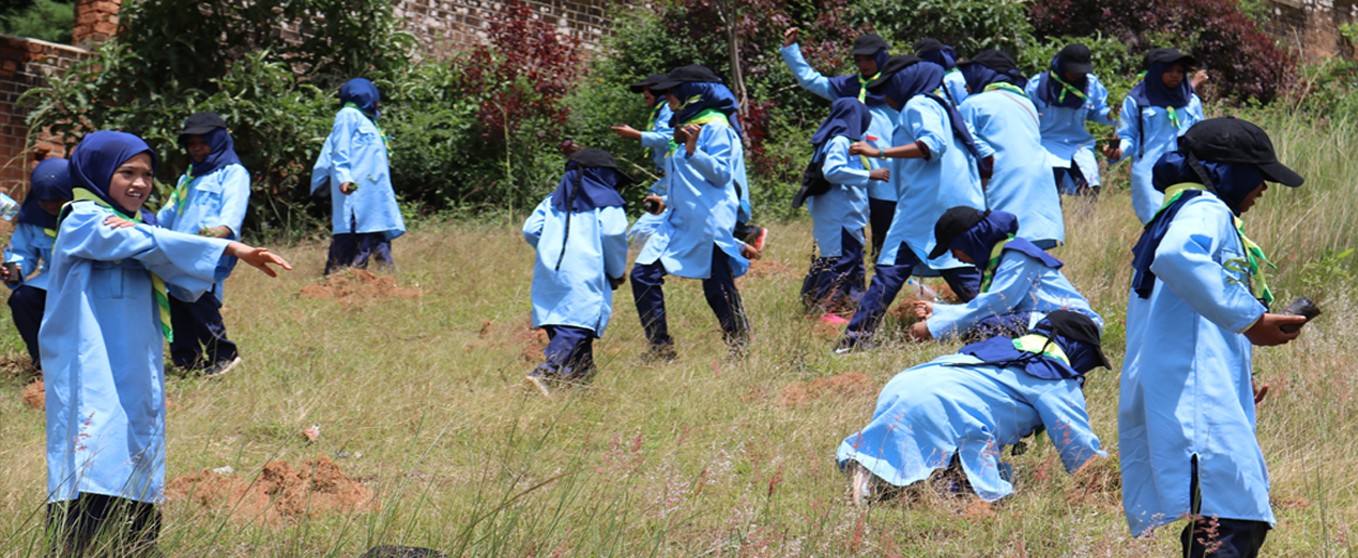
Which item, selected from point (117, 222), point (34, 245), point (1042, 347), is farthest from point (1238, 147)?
point (34, 245)

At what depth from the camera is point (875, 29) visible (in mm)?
14695

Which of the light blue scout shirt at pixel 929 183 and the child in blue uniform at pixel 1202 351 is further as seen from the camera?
the light blue scout shirt at pixel 929 183

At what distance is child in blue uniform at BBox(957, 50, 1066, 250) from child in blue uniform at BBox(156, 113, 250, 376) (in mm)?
4073

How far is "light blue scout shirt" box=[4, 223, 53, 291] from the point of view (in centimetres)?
738

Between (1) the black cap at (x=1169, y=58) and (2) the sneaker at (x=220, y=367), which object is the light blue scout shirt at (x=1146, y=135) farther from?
(2) the sneaker at (x=220, y=367)

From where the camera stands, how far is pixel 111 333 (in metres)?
4.34

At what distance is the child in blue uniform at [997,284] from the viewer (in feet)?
18.9

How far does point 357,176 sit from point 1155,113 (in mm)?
5469

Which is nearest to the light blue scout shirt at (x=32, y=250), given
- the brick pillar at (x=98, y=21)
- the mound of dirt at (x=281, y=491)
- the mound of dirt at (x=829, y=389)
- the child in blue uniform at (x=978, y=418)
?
the mound of dirt at (x=281, y=491)

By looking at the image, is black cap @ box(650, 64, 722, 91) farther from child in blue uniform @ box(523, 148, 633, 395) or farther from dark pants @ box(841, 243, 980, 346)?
dark pants @ box(841, 243, 980, 346)

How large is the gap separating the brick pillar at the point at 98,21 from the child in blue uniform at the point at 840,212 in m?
7.94

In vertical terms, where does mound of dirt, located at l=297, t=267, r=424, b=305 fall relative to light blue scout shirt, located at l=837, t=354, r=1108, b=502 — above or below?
below

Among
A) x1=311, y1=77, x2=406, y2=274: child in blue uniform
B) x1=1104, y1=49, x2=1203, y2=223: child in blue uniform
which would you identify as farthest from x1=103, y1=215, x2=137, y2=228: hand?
x1=1104, y1=49, x2=1203, y2=223: child in blue uniform

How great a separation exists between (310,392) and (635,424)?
171cm
